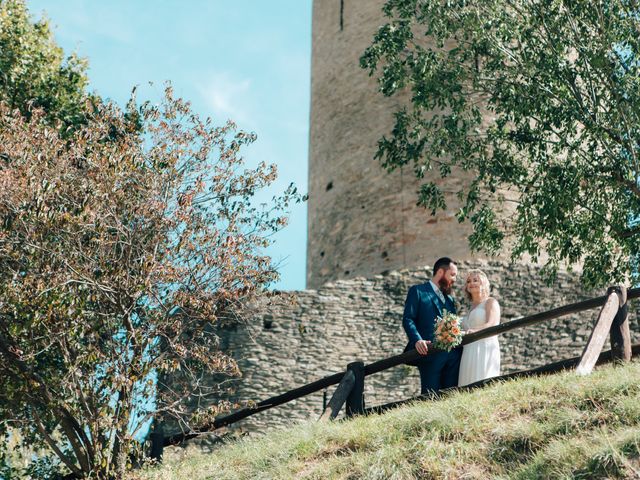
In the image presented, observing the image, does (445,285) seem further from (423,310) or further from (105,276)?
(105,276)

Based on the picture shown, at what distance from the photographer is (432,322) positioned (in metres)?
9.10

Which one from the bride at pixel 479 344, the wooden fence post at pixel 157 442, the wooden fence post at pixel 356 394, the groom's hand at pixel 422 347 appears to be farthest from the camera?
the wooden fence post at pixel 157 442

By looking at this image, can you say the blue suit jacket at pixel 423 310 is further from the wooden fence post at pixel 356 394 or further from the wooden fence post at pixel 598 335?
the wooden fence post at pixel 598 335

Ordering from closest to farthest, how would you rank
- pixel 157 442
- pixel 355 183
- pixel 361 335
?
pixel 157 442, pixel 361 335, pixel 355 183

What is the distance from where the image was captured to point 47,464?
38.4 feet

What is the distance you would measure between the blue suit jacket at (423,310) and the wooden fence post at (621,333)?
1.56 m

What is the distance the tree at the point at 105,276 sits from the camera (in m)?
9.34

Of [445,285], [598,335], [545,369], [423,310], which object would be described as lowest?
[545,369]

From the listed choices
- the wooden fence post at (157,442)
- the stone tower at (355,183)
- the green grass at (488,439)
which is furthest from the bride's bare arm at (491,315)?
the stone tower at (355,183)

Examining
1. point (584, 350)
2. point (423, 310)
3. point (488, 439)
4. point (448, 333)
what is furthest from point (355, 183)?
point (488, 439)

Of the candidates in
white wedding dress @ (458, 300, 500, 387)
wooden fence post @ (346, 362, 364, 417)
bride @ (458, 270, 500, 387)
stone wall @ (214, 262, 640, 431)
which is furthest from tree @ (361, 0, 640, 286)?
wooden fence post @ (346, 362, 364, 417)

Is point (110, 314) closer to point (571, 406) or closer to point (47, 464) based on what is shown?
point (47, 464)

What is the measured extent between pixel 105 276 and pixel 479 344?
3538 millimetres

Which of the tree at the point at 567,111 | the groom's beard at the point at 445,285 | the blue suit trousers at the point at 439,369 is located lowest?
the blue suit trousers at the point at 439,369
